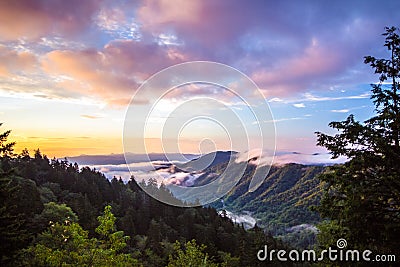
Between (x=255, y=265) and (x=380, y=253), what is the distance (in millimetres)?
42849

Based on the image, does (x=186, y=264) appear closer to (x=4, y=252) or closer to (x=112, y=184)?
(x=4, y=252)

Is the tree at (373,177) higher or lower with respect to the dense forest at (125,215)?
higher

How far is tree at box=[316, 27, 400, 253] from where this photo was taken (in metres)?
11.8

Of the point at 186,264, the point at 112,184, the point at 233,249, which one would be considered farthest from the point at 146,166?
the point at 112,184

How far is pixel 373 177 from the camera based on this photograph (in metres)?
12.3

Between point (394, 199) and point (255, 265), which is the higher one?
point (394, 199)

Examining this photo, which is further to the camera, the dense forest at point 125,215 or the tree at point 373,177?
the dense forest at point 125,215

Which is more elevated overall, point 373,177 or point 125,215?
point 373,177

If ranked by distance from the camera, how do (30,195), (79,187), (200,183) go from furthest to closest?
1. (79,187)
2. (30,195)
3. (200,183)

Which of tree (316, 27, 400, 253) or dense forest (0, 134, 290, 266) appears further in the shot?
dense forest (0, 134, 290, 266)

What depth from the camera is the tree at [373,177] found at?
11773mm

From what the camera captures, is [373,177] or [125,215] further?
[125,215]

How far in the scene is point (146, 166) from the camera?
21.9 meters

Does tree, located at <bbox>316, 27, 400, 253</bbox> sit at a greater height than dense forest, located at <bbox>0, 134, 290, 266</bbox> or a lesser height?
greater
